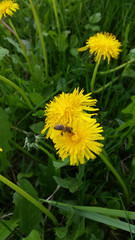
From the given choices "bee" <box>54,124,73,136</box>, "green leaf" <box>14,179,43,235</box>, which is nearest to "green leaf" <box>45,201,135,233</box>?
"green leaf" <box>14,179,43,235</box>

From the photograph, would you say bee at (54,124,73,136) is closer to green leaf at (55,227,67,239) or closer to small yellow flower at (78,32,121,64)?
green leaf at (55,227,67,239)

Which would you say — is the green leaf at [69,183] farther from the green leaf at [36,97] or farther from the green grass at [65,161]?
the green leaf at [36,97]

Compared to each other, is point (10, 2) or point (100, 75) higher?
point (10, 2)

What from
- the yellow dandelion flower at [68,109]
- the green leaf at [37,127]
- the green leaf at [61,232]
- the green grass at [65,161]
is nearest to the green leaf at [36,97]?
the green grass at [65,161]

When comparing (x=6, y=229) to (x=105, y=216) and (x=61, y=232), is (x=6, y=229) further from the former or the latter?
(x=105, y=216)

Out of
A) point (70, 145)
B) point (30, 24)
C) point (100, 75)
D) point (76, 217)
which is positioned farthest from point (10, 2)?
point (76, 217)

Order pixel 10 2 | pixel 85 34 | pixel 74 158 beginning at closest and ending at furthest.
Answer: pixel 74 158 → pixel 10 2 → pixel 85 34

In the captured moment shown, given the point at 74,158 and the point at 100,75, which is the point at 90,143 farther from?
the point at 100,75

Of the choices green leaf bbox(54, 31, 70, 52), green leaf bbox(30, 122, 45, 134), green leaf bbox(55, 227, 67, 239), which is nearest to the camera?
green leaf bbox(55, 227, 67, 239)
